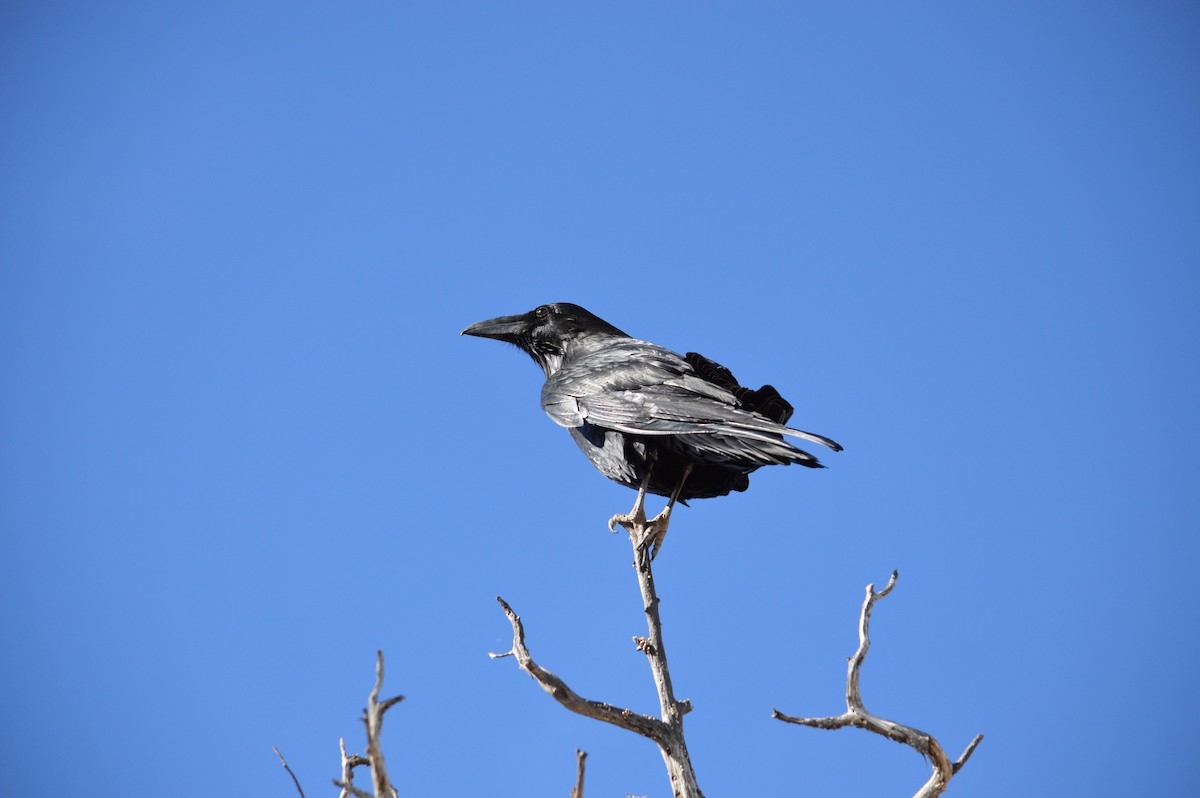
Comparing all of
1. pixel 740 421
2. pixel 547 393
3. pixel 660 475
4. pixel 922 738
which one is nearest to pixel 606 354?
pixel 547 393

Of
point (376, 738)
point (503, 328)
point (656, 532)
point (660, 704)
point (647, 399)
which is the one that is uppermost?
point (503, 328)

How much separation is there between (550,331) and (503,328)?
435 millimetres

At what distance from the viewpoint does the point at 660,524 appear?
22.0 feet

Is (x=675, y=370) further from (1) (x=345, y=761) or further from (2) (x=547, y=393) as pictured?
(1) (x=345, y=761)

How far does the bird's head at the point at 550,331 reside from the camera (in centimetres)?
849

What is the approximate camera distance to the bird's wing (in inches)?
245

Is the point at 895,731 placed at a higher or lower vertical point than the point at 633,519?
lower

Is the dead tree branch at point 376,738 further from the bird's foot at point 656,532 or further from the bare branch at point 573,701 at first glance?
the bird's foot at point 656,532

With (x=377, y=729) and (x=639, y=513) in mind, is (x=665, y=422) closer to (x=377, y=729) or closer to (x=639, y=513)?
(x=639, y=513)

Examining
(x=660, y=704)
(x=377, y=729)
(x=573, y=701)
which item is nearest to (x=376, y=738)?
(x=377, y=729)

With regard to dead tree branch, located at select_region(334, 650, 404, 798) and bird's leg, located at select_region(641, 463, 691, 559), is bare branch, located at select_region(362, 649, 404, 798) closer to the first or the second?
dead tree branch, located at select_region(334, 650, 404, 798)

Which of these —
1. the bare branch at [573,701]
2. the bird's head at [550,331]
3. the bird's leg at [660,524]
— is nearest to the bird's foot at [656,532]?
the bird's leg at [660,524]

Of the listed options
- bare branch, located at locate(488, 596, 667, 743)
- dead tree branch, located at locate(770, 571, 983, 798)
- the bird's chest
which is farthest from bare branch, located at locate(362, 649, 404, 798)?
the bird's chest

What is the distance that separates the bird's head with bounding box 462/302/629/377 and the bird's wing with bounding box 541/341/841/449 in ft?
1.84
